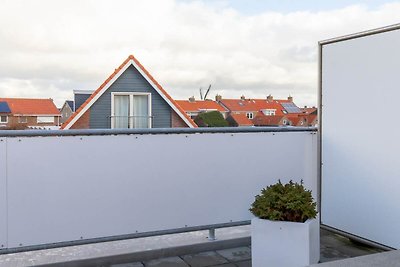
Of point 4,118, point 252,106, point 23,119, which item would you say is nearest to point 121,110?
point 23,119

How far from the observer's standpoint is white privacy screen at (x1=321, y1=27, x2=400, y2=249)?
12.6 feet

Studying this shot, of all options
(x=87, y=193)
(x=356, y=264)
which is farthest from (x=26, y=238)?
(x=356, y=264)

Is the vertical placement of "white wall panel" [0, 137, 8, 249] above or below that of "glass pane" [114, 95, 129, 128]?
below

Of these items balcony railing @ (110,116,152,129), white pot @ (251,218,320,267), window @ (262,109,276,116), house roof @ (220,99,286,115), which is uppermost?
house roof @ (220,99,286,115)

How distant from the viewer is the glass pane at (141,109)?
61.1 ft

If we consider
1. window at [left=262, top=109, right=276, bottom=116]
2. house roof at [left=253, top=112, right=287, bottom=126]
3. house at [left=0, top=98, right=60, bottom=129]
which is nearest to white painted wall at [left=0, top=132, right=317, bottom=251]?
house roof at [left=253, top=112, right=287, bottom=126]

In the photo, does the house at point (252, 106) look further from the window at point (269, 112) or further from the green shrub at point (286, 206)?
the green shrub at point (286, 206)

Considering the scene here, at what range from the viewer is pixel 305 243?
129 inches

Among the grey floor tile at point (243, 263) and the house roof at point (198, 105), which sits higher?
the house roof at point (198, 105)

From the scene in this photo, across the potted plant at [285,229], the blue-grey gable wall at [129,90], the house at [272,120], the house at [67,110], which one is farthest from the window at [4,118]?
the potted plant at [285,229]

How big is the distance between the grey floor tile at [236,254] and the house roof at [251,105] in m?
55.3

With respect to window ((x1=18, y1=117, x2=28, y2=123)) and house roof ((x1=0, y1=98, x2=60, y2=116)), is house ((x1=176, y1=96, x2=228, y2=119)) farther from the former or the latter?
window ((x1=18, y1=117, x2=28, y2=123))

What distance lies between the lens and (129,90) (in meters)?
18.5

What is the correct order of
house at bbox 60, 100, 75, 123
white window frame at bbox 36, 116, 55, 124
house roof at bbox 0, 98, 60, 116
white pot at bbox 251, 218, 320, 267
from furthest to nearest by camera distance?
house roof at bbox 0, 98, 60, 116
white window frame at bbox 36, 116, 55, 124
house at bbox 60, 100, 75, 123
white pot at bbox 251, 218, 320, 267
